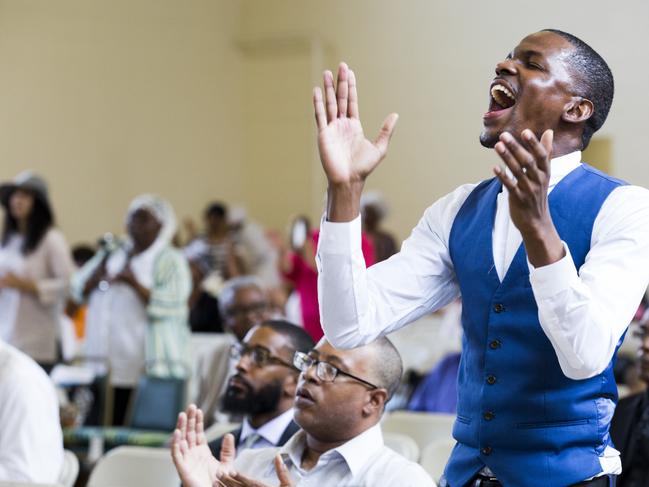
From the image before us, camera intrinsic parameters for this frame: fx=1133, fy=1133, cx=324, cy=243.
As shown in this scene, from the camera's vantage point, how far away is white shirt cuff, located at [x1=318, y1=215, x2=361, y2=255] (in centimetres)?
159

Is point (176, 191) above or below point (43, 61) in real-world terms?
below

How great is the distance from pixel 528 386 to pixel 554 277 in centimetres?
23

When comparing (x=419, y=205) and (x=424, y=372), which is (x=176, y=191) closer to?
(x=419, y=205)

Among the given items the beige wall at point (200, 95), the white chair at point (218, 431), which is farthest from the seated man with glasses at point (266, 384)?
the beige wall at point (200, 95)

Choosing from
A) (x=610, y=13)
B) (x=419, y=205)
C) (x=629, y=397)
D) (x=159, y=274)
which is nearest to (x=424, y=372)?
(x=159, y=274)

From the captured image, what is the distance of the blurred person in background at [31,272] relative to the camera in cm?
537

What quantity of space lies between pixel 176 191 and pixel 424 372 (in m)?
5.05

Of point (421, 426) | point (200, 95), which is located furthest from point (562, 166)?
point (200, 95)

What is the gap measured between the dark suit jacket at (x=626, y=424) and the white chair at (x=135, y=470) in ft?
4.28

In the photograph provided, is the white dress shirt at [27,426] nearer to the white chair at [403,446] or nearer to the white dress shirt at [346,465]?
the white dress shirt at [346,465]

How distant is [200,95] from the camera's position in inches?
434

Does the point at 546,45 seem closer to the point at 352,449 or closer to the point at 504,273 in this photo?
the point at 504,273

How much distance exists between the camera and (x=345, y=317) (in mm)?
1644

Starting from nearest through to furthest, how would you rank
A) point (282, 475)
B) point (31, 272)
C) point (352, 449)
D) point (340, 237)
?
point (340, 237)
point (282, 475)
point (352, 449)
point (31, 272)
